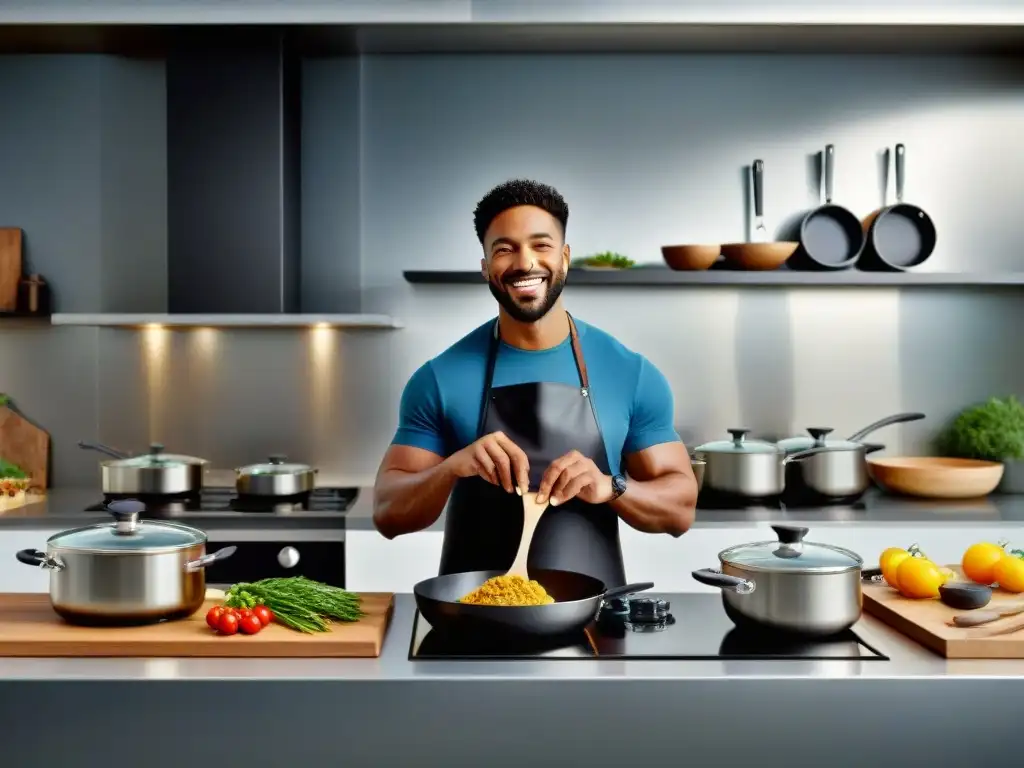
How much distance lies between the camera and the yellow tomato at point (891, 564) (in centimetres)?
203

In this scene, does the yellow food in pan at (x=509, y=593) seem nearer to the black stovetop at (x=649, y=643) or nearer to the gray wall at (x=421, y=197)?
the black stovetop at (x=649, y=643)

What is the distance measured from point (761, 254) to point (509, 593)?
7.95 feet

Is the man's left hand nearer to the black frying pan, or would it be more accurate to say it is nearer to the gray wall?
the black frying pan

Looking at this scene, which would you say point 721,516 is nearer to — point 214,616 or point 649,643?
point 649,643

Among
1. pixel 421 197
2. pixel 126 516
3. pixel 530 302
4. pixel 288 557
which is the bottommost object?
pixel 288 557

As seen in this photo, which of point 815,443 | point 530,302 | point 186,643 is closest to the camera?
point 186,643

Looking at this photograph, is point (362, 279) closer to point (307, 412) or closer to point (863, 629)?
point (307, 412)

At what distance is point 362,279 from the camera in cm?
406

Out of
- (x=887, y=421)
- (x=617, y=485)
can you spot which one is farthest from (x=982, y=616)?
(x=887, y=421)

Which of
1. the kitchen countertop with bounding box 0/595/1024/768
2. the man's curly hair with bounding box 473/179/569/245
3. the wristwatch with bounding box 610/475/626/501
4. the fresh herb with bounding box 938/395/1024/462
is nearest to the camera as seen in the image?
the kitchen countertop with bounding box 0/595/1024/768

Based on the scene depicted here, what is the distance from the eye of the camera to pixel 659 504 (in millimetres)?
2273

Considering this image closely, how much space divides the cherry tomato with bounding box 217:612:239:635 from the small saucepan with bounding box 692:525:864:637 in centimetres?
74

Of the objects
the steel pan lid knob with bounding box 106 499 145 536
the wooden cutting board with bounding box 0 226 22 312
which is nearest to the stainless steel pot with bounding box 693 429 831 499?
the steel pan lid knob with bounding box 106 499 145 536

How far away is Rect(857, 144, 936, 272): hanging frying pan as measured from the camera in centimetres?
398
